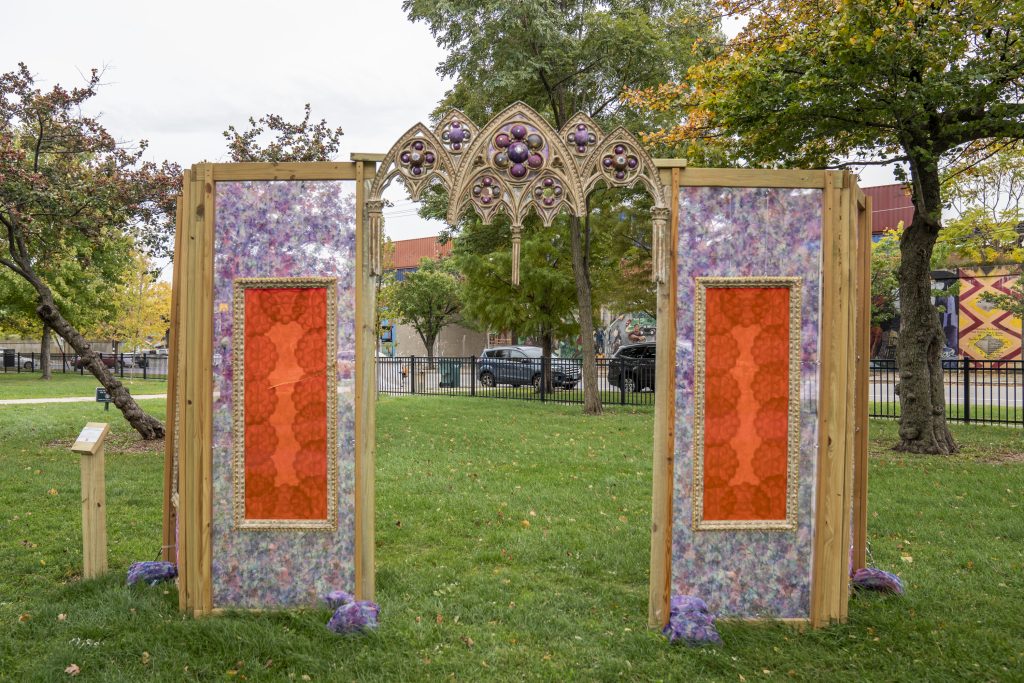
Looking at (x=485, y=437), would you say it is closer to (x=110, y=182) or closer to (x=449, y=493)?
(x=449, y=493)

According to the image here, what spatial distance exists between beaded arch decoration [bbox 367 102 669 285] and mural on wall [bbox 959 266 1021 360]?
1321 inches

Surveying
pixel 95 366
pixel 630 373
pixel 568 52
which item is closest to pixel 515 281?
pixel 95 366

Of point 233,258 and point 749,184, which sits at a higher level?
point 749,184

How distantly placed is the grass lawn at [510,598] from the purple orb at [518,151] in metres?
2.75

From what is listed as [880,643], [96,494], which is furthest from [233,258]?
[880,643]

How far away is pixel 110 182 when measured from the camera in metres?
10.6

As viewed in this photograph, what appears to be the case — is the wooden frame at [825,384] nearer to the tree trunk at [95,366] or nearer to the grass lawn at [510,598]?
the grass lawn at [510,598]

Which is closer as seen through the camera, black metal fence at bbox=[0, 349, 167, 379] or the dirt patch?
the dirt patch

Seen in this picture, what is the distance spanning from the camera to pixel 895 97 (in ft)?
30.4

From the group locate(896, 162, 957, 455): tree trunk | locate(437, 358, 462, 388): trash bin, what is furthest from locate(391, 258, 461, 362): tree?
locate(896, 162, 957, 455): tree trunk

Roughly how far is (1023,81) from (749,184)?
25.8 feet

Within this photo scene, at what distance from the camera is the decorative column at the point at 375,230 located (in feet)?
14.1

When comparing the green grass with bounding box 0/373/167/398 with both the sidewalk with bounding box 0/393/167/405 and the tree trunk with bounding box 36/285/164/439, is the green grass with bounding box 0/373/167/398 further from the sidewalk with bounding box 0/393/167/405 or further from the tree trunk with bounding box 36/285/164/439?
the tree trunk with bounding box 36/285/164/439

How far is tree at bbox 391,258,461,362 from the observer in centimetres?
4153
